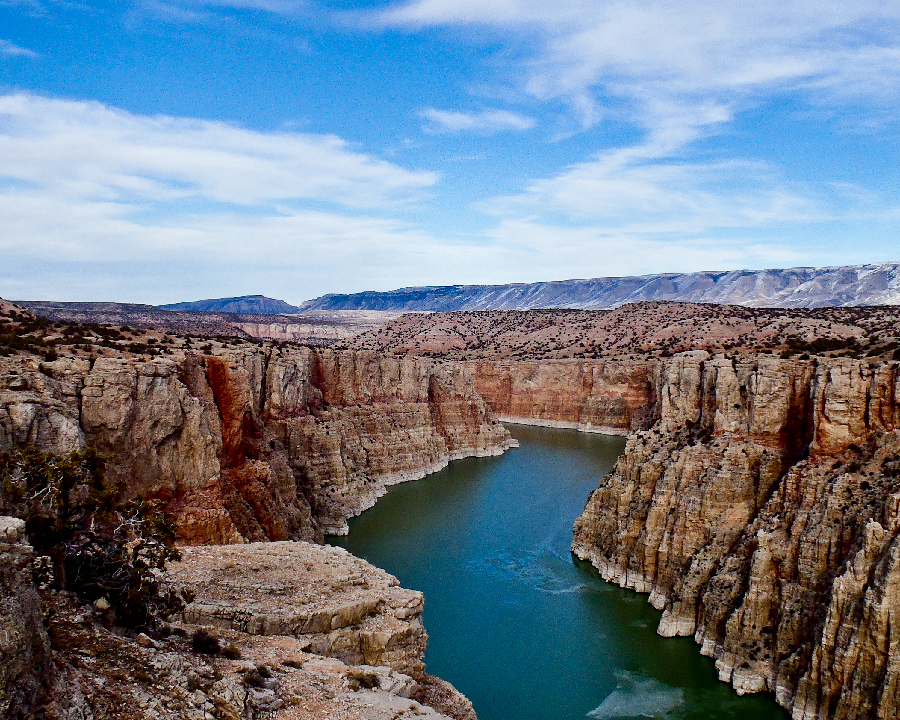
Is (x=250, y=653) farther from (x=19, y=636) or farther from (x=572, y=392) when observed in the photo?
(x=572, y=392)

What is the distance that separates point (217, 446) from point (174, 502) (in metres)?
3.24

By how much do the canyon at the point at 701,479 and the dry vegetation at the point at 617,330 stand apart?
32855mm

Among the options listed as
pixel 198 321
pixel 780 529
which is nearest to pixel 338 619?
pixel 780 529

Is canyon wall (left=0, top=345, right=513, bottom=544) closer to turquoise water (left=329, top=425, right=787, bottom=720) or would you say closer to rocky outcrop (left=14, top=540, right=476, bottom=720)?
turquoise water (left=329, top=425, right=787, bottom=720)

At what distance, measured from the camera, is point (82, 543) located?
42.5 ft

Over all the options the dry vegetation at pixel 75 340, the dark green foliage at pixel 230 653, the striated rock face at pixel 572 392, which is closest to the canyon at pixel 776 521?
the dark green foliage at pixel 230 653

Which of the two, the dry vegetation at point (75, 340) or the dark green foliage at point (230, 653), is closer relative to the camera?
the dark green foliage at point (230, 653)

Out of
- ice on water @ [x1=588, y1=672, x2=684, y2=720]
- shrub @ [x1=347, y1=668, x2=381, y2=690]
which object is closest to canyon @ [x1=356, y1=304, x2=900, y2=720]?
ice on water @ [x1=588, y1=672, x2=684, y2=720]

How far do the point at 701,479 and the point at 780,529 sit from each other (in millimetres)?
4604

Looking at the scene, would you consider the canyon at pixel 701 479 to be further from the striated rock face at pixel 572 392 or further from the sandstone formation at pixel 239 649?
the striated rock face at pixel 572 392

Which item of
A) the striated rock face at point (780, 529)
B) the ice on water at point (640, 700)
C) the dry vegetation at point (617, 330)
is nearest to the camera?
the striated rock face at point (780, 529)

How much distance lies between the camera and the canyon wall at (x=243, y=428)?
72.8 ft

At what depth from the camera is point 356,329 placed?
588 ft

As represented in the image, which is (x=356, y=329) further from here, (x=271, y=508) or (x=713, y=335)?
(x=271, y=508)
